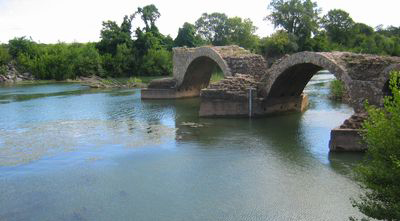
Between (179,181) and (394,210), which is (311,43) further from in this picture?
(394,210)

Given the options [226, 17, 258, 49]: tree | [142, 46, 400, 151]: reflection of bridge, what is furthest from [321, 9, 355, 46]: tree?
[142, 46, 400, 151]: reflection of bridge

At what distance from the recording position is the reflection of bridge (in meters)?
16.6

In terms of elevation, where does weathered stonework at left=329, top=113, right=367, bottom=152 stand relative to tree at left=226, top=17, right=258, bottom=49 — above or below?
below

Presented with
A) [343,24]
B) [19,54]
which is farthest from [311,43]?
[19,54]

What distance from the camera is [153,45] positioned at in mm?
71000

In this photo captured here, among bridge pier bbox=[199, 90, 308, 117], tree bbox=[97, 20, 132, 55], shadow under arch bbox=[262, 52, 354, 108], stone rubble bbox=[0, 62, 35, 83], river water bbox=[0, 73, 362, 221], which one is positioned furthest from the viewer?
tree bbox=[97, 20, 132, 55]

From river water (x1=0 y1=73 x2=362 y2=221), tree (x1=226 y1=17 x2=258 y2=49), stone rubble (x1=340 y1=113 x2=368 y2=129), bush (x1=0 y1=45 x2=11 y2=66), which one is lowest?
river water (x1=0 y1=73 x2=362 y2=221)

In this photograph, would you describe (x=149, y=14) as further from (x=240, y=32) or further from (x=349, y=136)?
(x=349, y=136)

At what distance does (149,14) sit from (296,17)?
26151 mm

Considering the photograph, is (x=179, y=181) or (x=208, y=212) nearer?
(x=208, y=212)

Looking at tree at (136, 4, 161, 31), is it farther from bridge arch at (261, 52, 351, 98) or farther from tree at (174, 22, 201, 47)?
bridge arch at (261, 52, 351, 98)

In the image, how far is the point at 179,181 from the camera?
516 inches

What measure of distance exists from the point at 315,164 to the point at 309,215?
4.25 metres

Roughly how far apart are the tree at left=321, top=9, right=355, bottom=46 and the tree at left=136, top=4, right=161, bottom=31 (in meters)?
32.0
